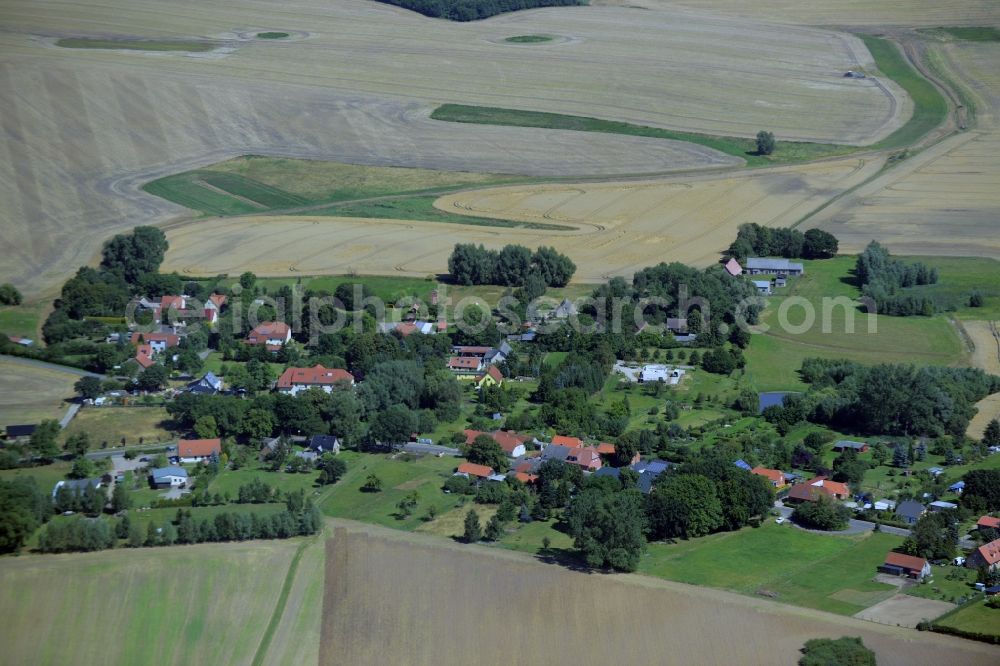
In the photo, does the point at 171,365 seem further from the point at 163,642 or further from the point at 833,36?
the point at 833,36

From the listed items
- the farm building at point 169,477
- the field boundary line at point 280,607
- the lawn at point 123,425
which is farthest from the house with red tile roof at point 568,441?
the lawn at point 123,425

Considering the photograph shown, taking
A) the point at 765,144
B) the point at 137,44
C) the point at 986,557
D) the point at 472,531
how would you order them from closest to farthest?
the point at 986,557, the point at 472,531, the point at 765,144, the point at 137,44

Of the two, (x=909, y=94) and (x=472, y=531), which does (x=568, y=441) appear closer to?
(x=472, y=531)

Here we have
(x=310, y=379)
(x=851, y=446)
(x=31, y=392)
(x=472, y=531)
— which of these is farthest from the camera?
(x=310, y=379)

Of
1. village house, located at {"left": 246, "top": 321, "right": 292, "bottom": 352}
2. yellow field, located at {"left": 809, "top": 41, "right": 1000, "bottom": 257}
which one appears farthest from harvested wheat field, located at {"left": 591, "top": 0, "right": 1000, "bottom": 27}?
village house, located at {"left": 246, "top": 321, "right": 292, "bottom": 352}

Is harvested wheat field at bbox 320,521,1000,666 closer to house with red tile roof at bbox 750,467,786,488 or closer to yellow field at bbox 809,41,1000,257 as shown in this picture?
house with red tile roof at bbox 750,467,786,488

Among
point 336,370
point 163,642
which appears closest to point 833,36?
point 336,370

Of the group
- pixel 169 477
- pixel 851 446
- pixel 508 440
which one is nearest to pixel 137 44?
pixel 508 440
